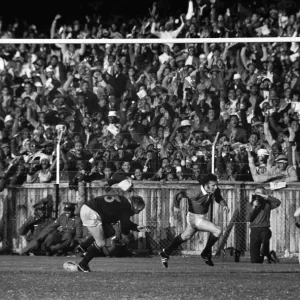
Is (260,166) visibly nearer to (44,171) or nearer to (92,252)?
(44,171)

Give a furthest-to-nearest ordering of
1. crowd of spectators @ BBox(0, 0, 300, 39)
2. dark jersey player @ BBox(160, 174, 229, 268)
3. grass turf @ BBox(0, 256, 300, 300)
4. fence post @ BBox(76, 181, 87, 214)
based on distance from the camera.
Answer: crowd of spectators @ BBox(0, 0, 300, 39), fence post @ BBox(76, 181, 87, 214), dark jersey player @ BBox(160, 174, 229, 268), grass turf @ BBox(0, 256, 300, 300)

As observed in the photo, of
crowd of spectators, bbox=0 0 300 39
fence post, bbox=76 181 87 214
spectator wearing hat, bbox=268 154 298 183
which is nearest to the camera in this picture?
spectator wearing hat, bbox=268 154 298 183

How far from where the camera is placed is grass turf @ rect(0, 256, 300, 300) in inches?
504

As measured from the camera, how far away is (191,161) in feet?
70.0

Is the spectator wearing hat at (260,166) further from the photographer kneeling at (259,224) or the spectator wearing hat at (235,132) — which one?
the photographer kneeling at (259,224)

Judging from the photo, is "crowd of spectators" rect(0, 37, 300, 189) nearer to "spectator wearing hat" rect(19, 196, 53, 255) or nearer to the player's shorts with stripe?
"spectator wearing hat" rect(19, 196, 53, 255)

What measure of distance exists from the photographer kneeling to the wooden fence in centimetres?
94

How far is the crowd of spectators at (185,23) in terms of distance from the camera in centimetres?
2509

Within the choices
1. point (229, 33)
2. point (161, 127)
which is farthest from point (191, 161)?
point (229, 33)

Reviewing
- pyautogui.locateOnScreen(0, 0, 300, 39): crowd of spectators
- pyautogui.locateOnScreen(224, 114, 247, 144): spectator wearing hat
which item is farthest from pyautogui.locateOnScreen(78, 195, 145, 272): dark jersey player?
pyautogui.locateOnScreen(0, 0, 300, 39): crowd of spectators

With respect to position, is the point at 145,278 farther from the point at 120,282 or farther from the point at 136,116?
the point at 136,116

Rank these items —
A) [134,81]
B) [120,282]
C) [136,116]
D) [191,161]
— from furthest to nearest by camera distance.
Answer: [134,81] → [136,116] → [191,161] → [120,282]

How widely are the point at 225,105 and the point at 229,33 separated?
321 centimetres

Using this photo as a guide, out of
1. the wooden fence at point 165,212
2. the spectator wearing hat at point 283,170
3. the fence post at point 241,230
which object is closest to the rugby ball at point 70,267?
the wooden fence at point 165,212
